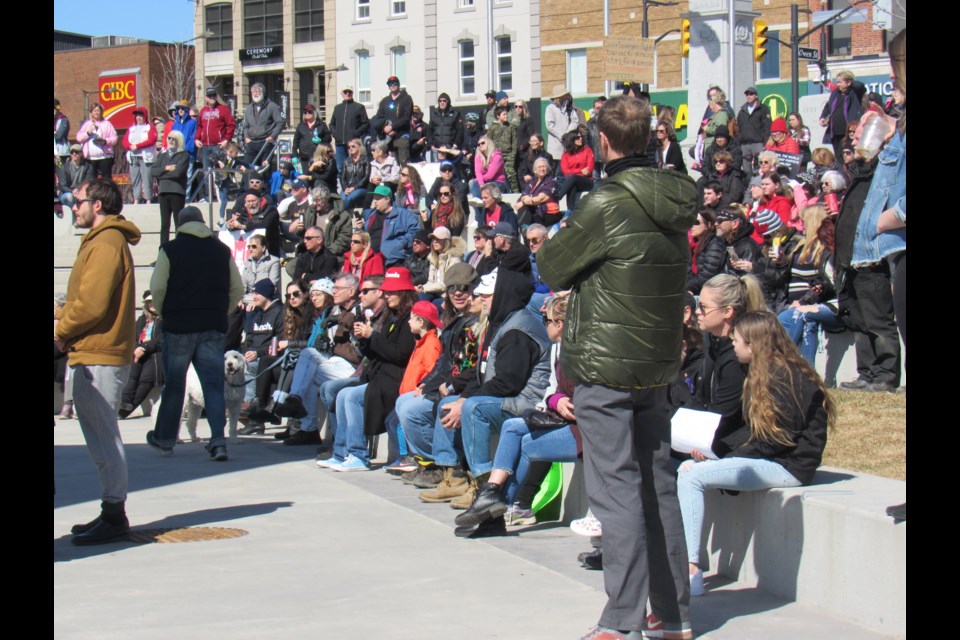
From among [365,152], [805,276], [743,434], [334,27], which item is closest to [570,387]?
[743,434]

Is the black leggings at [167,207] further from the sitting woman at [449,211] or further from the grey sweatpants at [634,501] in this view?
the grey sweatpants at [634,501]

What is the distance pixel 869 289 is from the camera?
1006 centimetres

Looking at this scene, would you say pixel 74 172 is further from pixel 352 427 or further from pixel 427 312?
pixel 427 312

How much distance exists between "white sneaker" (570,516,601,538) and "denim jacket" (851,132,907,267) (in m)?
2.70

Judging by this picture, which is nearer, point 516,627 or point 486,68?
point 516,627

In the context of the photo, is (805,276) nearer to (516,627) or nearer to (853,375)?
(853,375)

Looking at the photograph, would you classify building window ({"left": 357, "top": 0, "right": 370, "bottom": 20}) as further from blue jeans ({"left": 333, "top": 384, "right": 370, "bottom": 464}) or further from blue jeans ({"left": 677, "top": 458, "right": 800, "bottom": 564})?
blue jeans ({"left": 677, "top": 458, "right": 800, "bottom": 564})

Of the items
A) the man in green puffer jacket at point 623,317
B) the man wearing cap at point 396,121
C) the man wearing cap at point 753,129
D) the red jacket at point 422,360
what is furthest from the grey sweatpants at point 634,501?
the man wearing cap at point 396,121

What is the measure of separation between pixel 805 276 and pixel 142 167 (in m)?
15.9

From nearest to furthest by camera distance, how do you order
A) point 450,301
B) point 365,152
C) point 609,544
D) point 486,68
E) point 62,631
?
point 609,544
point 62,631
point 450,301
point 365,152
point 486,68

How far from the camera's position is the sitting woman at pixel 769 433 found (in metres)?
6.06

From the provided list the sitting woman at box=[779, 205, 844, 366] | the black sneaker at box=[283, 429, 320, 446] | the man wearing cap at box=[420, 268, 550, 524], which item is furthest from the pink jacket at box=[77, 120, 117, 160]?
the man wearing cap at box=[420, 268, 550, 524]

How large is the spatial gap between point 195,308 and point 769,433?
5.80 metres

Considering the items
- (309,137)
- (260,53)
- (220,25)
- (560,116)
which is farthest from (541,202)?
(220,25)
